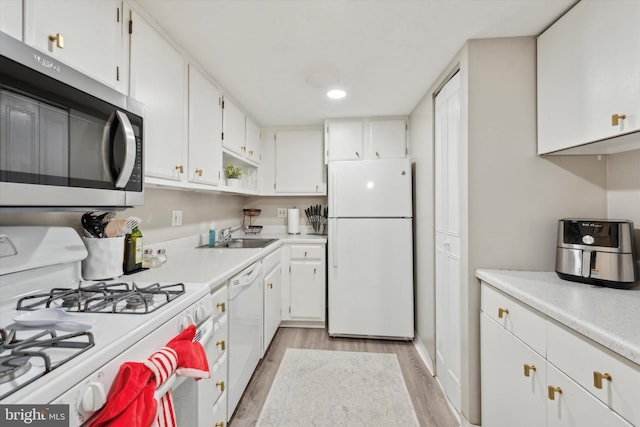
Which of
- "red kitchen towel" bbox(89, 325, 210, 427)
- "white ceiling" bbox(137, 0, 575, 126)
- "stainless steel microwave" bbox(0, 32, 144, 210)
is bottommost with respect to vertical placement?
"red kitchen towel" bbox(89, 325, 210, 427)

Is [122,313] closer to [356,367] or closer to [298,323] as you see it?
[356,367]

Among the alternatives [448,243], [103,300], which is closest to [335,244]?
[448,243]

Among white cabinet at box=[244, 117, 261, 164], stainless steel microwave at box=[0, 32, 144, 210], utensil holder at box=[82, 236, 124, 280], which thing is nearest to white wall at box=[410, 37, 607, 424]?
stainless steel microwave at box=[0, 32, 144, 210]

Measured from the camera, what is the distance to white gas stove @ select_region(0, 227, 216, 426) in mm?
568

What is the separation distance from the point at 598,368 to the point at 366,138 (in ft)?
8.25

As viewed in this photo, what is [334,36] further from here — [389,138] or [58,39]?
[389,138]

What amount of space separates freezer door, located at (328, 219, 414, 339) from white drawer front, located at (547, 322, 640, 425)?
62.7 inches

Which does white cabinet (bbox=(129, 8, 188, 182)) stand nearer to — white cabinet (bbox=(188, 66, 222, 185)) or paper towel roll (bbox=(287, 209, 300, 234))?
white cabinet (bbox=(188, 66, 222, 185))

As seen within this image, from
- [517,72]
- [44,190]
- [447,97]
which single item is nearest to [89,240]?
[44,190]

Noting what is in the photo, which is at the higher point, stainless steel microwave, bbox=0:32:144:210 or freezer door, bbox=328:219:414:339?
stainless steel microwave, bbox=0:32:144:210

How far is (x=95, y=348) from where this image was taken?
67cm

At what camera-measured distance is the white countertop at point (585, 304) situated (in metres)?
0.81

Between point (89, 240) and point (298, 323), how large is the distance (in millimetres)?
2171

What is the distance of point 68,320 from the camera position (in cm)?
83
